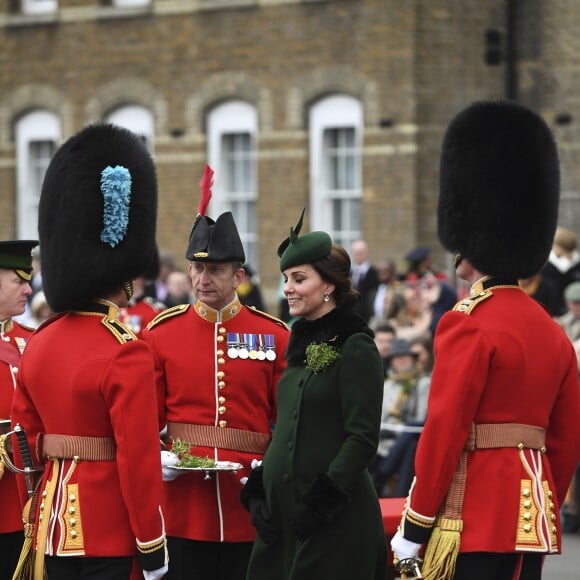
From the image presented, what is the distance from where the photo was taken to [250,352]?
22.2ft

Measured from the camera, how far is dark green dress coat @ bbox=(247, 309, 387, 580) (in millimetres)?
5805

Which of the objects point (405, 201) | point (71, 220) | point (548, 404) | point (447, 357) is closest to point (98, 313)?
point (71, 220)

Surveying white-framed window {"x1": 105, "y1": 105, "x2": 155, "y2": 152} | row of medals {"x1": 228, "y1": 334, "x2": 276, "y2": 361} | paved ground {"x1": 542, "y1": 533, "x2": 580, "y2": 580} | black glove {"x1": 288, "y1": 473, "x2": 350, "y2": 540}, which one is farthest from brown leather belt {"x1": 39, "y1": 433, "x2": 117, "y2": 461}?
white-framed window {"x1": 105, "y1": 105, "x2": 155, "y2": 152}

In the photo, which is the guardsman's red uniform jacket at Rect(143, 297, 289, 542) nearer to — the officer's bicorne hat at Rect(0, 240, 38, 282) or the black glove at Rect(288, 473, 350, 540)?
the officer's bicorne hat at Rect(0, 240, 38, 282)

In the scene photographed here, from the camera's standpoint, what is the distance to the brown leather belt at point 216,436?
6664mm

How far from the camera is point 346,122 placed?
21.3 metres

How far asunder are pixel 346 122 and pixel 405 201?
152cm

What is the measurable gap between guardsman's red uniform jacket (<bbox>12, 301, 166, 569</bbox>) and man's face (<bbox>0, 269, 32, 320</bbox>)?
2.91 feet

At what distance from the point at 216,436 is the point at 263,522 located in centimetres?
72

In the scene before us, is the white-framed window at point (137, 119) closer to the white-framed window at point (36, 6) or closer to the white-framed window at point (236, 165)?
the white-framed window at point (236, 165)

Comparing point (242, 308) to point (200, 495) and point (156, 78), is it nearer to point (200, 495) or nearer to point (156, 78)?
point (200, 495)

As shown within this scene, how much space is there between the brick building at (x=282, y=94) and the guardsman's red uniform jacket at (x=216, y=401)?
42.7 feet

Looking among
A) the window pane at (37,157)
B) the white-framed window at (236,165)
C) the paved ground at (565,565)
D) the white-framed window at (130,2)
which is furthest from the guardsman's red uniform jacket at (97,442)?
the window pane at (37,157)

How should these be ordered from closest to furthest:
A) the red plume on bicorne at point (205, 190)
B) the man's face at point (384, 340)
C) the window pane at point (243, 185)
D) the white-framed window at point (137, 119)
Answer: the red plume on bicorne at point (205, 190) < the man's face at point (384, 340) < the window pane at point (243, 185) < the white-framed window at point (137, 119)
